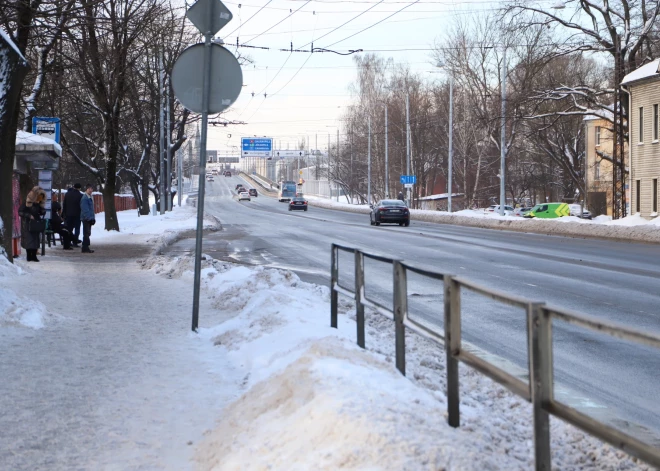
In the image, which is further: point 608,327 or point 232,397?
point 232,397

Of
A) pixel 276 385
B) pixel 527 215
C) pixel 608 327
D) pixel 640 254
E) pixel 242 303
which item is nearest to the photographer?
pixel 608 327

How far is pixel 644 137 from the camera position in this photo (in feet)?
147

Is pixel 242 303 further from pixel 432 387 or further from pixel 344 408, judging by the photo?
pixel 344 408

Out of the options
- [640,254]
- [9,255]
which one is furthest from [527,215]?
[9,255]

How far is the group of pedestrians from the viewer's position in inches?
740

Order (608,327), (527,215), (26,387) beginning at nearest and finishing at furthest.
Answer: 1. (608,327)
2. (26,387)
3. (527,215)

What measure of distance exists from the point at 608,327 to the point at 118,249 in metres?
21.9

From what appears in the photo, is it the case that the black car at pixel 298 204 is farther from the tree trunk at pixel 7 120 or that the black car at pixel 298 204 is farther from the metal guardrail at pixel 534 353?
the metal guardrail at pixel 534 353

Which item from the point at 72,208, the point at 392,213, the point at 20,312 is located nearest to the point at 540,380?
the point at 20,312

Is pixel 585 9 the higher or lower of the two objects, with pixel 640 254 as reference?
higher

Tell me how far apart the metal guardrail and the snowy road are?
0.11 metres

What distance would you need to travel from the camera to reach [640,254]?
23844 millimetres

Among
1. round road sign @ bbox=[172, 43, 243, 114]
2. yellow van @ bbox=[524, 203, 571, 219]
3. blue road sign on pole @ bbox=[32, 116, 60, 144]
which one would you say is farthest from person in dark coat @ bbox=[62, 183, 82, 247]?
yellow van @ bbox=[524, 203, 571, 219]

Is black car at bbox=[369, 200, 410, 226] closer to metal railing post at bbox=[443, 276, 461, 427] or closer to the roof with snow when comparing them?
the roof with snow
